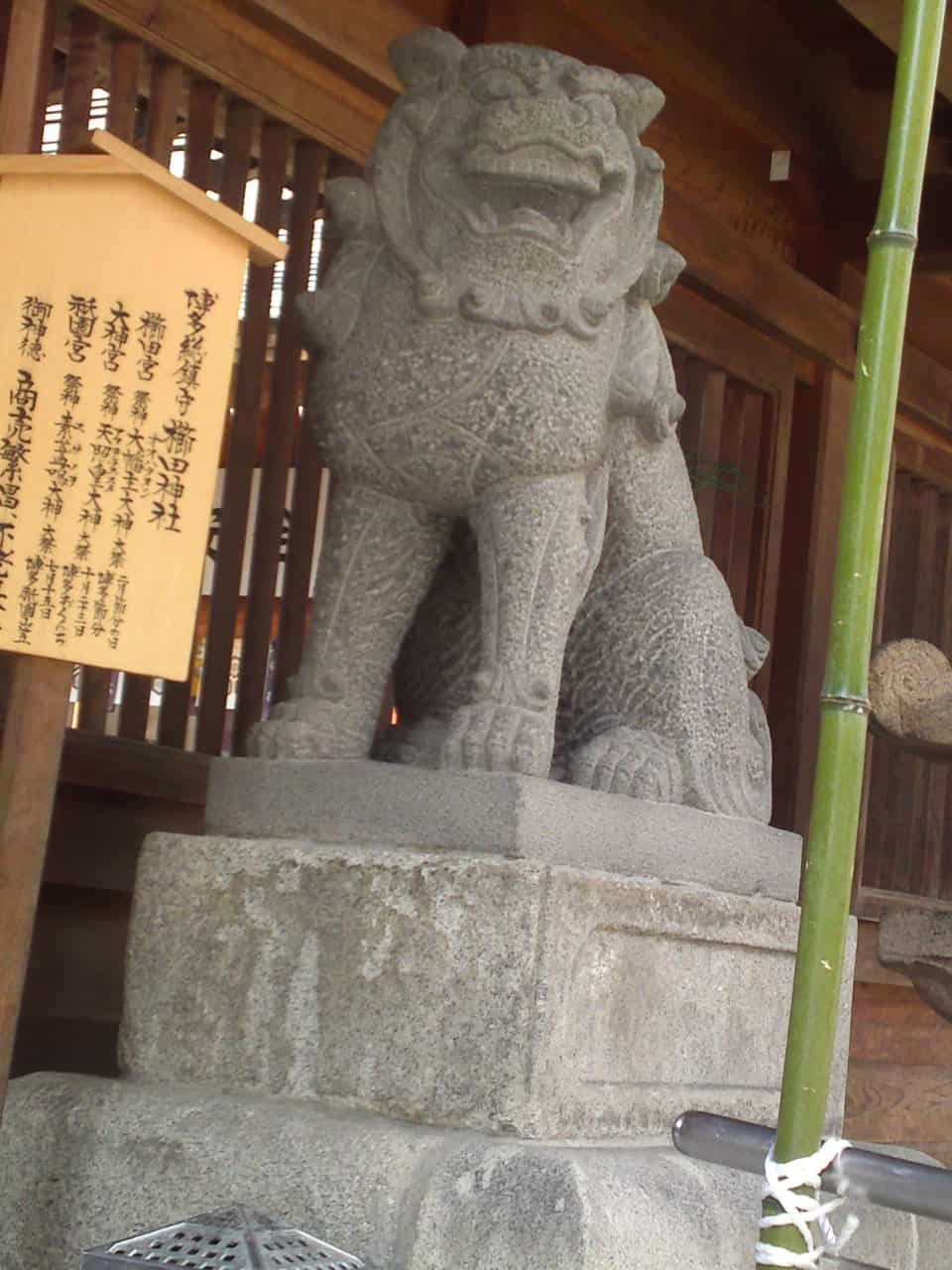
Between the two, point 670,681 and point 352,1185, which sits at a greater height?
point 670,681

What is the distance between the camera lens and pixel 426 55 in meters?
2.49

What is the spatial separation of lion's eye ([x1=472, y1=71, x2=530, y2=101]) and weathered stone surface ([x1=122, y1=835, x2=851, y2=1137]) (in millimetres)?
1041

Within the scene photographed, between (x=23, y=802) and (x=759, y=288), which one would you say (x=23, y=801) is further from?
(x=759, y=288)

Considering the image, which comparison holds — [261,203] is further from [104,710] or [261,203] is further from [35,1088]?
[35,1088]

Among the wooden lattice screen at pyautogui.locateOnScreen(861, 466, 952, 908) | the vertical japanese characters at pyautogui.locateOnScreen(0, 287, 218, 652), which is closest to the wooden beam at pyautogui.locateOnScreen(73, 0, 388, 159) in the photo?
the vertical japanese characters at pyautogui.locateOnScreen(0, 287, 218, 652)

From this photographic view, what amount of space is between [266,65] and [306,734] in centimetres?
170

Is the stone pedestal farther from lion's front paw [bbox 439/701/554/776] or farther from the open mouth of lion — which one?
the open mouth of lion

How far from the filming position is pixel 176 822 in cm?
339

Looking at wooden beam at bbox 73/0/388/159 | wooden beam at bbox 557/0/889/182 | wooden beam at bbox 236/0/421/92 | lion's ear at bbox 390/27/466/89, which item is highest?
wooden beam at bbox 557/0/889/182

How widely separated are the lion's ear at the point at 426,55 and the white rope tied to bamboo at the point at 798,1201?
5.50 feet

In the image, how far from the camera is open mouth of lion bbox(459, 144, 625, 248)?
2336 mm

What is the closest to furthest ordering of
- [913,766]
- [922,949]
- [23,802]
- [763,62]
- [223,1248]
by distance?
[223,1248]
[23,802]
[922,949]
[763,62]
[913,766]

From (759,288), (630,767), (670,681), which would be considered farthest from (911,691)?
(630,767)

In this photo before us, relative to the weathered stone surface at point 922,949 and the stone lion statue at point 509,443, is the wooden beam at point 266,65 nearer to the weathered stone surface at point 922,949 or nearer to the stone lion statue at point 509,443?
the stone lion statue at point 509,443
